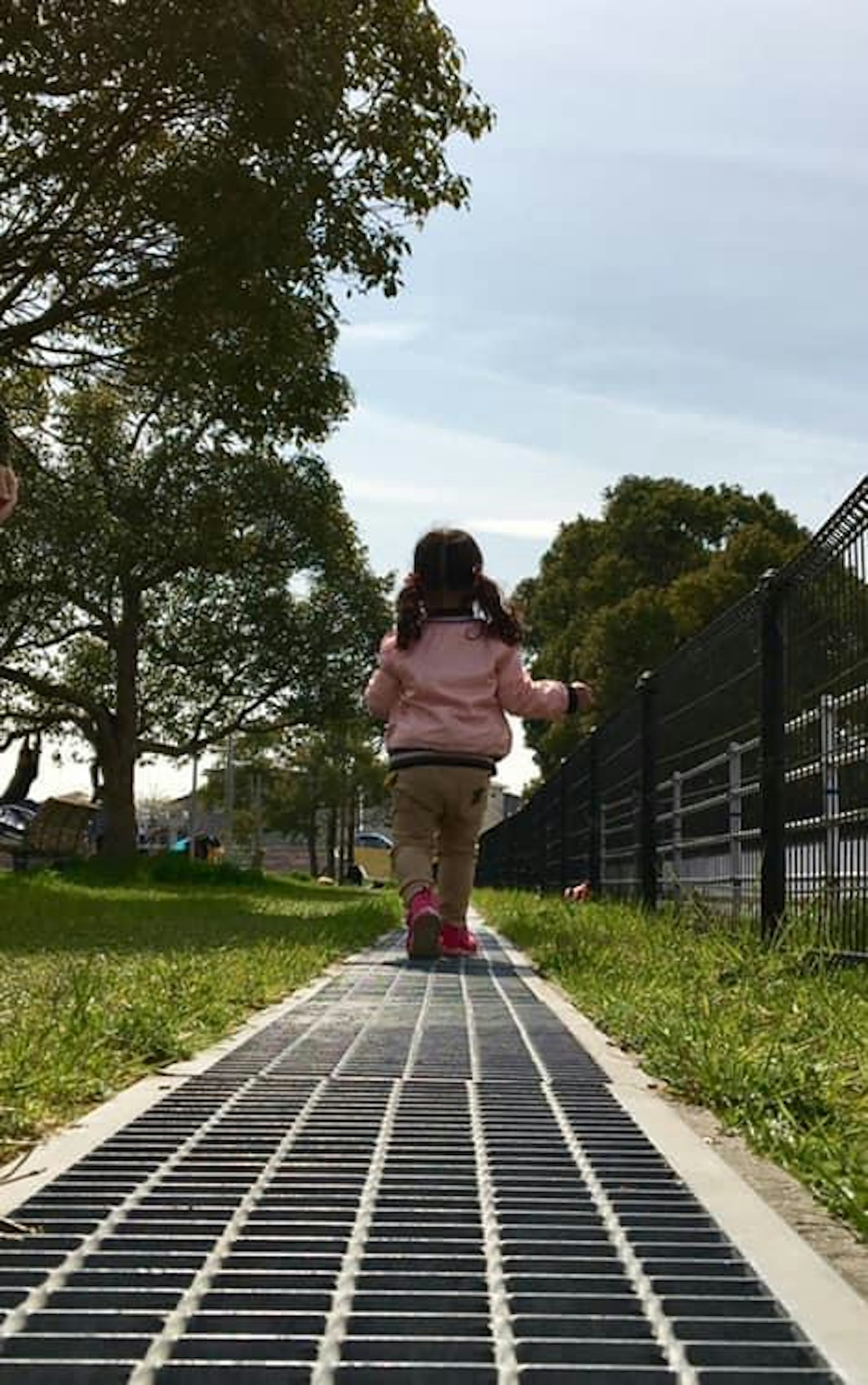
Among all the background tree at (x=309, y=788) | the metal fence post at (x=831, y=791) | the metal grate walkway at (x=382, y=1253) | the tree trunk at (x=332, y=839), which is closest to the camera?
the metal grate walkway at (x=382, y=1253)

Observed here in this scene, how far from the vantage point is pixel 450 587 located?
8.04 m

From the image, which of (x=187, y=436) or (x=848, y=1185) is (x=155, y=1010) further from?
(x=187, y=436)

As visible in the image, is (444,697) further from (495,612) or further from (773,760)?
(773,760)

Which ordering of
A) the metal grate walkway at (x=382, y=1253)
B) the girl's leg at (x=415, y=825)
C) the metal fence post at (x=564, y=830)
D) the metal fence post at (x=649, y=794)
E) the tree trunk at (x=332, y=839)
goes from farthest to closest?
the tree trunk at (x=332, y=839)
the metal fence post at (x=564, y=830)
the metal fence post at (x=649, y=794)
the girl's leg at (x=415, y=825)
the metal grate walkway at (x=382, y=1253)

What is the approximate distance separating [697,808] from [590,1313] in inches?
301

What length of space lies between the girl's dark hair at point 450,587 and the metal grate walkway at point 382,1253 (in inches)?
155

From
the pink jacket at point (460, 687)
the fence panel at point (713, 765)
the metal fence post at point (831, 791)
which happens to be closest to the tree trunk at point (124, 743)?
the fence panel at point (713, 765)

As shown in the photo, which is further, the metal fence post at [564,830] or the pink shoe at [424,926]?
the metal fence post at [564,830]

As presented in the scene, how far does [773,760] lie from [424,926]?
67.6 inches

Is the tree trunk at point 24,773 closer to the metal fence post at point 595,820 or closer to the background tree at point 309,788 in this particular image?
the background tree at point 309,788

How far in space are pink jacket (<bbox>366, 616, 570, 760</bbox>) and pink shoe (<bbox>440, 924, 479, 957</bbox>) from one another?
880 mm

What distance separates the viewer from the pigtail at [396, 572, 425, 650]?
7.94 metres

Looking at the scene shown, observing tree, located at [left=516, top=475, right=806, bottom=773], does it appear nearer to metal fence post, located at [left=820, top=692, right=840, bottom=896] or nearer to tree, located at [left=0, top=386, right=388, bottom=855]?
tree, located at [left=0, top=386, right=388, bottom=855]

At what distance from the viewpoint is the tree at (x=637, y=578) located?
40.8 metres
